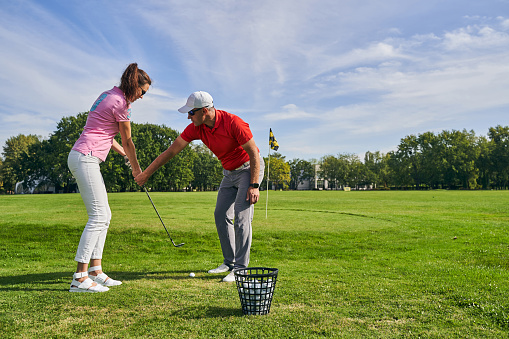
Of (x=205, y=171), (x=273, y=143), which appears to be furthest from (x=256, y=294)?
(x=205, y=171)

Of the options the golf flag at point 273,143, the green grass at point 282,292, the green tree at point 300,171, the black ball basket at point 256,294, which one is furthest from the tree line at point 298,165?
the black ball basket at point 256,294

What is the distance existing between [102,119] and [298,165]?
477 feet

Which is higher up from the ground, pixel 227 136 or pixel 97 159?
pixel 227 136

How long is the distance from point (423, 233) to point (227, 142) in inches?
312

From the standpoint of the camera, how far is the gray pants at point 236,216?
5.29 m

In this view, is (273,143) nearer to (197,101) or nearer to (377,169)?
(197,101)

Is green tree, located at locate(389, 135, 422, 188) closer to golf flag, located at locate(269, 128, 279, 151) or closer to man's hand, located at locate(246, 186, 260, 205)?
golf flag, located at locate(269, 128, 279, 151)

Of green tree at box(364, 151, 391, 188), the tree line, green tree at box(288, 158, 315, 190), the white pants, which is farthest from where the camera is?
green tree at box(288, 158, 315, 190)

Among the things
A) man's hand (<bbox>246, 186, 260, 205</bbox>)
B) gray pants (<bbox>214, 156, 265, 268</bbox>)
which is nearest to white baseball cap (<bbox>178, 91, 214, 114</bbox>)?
gray pants (<bbox>214, 156, 265, 268</bbox>)

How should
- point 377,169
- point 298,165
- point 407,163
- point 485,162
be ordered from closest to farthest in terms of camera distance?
1. point 485,162
2. point 407,163
3. point 377,169
4. point 298,165

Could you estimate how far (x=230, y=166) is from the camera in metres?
5.45

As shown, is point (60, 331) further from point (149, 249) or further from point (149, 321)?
point (149, 249)

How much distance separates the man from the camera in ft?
16.3

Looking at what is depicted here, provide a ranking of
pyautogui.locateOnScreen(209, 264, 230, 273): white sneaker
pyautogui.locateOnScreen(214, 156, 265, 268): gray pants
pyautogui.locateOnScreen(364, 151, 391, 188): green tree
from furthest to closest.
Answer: pyautogui.locateOnScreen(364, 151, 391, 188): green tree
pyautogui.locateOnScreen(209, 264, 230, 273): white sneaker
pyautogui.locateOnScreen(214, 156, 265, 268): gray pants
